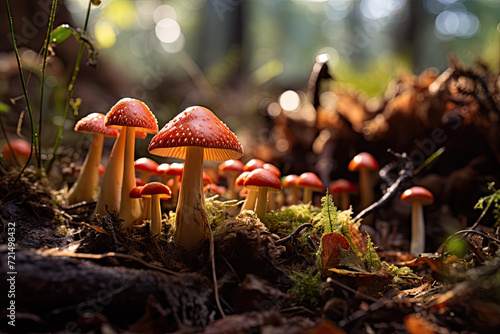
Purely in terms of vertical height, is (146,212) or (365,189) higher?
(365,189)

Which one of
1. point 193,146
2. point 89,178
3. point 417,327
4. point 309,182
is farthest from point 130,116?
point 417,327

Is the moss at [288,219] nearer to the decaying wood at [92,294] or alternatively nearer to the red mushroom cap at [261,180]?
the red mushroom cap at [261,180]

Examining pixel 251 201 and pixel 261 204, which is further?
pixel 251 201

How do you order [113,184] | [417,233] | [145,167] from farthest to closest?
1. [417,233]
2. [145,167]
3. [113,184]

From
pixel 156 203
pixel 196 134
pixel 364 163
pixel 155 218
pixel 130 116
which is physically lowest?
pixel 155 218

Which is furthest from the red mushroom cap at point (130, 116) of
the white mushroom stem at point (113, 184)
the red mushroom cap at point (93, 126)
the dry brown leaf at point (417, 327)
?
the dry brown leaf at point (417, 327)

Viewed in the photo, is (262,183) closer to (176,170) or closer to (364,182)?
(176,170)

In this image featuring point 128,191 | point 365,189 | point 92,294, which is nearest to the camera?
point 92,294

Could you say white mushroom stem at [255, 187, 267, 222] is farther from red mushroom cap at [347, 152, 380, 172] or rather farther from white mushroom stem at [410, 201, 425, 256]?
white mushroom stem at [410, 201, 425, 256]
